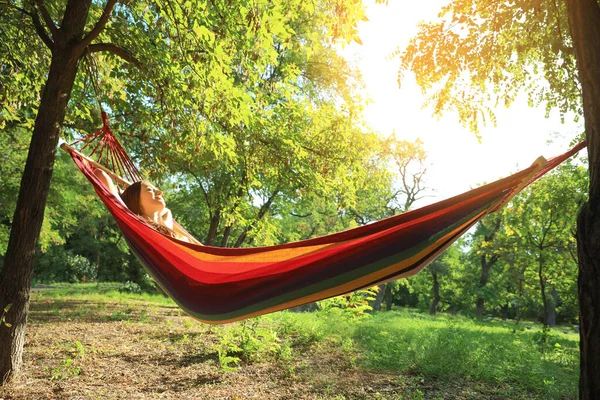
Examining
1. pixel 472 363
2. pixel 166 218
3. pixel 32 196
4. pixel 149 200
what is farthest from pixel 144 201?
pixel 472 363

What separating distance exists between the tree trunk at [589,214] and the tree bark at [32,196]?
9.62 feet

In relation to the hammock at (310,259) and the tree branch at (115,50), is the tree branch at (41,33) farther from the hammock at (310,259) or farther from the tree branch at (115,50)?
the hammock at (310,259)

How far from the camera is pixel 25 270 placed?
2.61m

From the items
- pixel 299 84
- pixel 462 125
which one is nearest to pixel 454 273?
pixel 299 84

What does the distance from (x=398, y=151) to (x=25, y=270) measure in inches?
492

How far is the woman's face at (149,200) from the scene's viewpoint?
8.27ft

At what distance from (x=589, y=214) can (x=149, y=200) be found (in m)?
2.25

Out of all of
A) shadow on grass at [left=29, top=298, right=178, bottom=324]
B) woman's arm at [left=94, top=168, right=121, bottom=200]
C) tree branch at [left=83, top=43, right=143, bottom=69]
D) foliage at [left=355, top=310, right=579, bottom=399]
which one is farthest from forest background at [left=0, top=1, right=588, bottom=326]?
shadow on grass at [left=29, top=298, right=178, bottom=324]

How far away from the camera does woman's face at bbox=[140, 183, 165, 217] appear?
2.52 meters

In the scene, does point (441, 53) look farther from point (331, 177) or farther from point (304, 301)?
point (304, 301)

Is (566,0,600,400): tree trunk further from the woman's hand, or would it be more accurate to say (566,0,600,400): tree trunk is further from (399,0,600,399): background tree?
the woman's hand

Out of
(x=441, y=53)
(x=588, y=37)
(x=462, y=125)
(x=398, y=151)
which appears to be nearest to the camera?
(x=588, y=37)

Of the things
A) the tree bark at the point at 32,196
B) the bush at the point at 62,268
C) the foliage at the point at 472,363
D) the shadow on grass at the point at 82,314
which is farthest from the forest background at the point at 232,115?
the bush at the point at 62,268

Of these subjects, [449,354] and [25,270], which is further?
[449,354]
